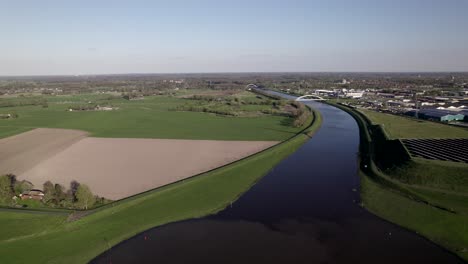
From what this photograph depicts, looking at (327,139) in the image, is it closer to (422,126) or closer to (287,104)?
(422,126)

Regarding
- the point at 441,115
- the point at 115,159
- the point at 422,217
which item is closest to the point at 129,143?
the point at 115,159

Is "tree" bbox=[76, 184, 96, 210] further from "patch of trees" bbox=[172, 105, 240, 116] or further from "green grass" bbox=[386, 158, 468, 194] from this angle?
"patch of trees" bbox=[172, 105, 240, 116]

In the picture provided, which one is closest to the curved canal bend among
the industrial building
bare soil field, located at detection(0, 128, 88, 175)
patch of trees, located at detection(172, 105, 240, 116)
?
bare soil field, located at detection(0, 128, 88, 175)

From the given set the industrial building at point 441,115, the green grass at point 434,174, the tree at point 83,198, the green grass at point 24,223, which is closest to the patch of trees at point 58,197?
the tree at point 83,198

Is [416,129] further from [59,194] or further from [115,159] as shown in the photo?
[59,194]

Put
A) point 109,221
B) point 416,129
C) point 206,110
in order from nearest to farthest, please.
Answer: point 109,221
point 416,129
point 206,110

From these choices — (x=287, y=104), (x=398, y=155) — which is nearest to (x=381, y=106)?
(x=287, y=104)
